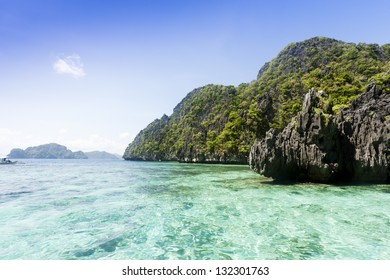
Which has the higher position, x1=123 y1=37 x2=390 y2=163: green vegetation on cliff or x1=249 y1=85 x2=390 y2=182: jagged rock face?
x1=123 y1=37 x2=390 y2=163: green vegetation on cliff

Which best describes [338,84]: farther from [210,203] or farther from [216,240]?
[216,240]

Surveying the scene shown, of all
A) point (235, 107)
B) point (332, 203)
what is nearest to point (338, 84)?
point (235, 107)

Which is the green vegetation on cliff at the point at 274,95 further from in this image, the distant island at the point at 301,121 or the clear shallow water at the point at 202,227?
the clear shallow water at the point at 202,227

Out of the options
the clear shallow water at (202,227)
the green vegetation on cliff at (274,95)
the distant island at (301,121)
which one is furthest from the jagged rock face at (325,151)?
the green vegetation on cliff at (274,95)

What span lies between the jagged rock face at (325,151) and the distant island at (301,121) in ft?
0.28

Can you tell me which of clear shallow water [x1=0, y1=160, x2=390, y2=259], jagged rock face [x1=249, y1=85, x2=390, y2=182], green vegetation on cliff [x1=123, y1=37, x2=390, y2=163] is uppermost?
green vegetation on cliff [x1=123, y1=37, x2=390, y2=163]

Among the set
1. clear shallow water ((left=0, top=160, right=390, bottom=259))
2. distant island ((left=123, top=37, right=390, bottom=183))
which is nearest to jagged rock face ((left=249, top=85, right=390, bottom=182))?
distant island ((left=123, top=37, right=390, bottom=183))

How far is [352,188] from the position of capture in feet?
67.7

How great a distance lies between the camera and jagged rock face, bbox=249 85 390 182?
76.3 feet

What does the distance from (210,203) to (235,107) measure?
251 ft

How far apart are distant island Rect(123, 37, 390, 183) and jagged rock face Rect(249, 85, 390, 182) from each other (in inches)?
3.4

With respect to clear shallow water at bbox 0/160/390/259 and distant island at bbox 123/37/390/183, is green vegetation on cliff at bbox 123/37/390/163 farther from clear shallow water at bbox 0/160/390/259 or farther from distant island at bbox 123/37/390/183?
clear shallow water at bbox 0/160/390/259

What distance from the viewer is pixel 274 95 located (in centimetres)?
8206

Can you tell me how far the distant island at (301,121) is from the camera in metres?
24.0
